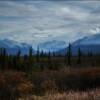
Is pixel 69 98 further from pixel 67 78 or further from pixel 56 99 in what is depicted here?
pixel 67 78

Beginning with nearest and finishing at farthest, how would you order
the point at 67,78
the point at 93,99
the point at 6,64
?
1. the point at 93,99
2. the point at 67,78
3. the point at 6,64

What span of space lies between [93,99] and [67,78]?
22.9 m

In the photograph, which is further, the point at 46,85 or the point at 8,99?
the point at 46,85

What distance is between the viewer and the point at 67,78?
35219 mm

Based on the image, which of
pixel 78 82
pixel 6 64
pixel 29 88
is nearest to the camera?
pixel 29 88

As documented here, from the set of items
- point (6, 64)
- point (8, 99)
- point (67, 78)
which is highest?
point (8, 99)

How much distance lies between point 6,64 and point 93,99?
208 feet

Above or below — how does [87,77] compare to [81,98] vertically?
below

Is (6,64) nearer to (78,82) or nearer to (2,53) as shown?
(2,53)

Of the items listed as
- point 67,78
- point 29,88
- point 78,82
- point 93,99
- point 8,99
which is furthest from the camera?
point 67,78

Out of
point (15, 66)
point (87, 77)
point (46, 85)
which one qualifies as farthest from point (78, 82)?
point (15, 66)

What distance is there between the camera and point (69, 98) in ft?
41.8

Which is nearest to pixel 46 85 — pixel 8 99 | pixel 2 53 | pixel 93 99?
pixel 8 99

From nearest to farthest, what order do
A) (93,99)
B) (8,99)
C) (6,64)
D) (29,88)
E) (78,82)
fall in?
1. (93,99)
2. (8,99)
3. (29,88)
4. (78,82)
5. (6,64)
